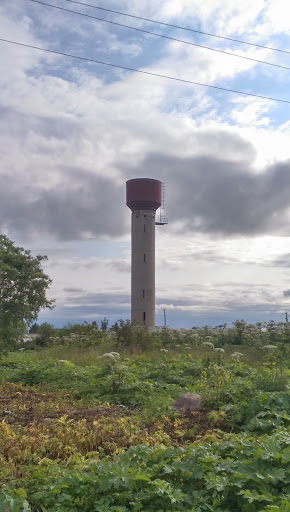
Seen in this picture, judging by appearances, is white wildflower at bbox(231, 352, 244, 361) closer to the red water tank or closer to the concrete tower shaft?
the concrete tower shaft

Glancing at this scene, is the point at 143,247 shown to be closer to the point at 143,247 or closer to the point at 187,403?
the point at 143,247

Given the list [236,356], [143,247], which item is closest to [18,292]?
[236,356]

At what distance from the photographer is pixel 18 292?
17.2m

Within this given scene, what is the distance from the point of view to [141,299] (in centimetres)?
3756

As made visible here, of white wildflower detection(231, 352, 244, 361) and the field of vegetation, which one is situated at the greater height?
white wildflower detection(231, 352, 244, 361)

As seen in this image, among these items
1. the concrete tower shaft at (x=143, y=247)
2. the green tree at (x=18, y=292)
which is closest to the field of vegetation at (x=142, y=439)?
the green tree at (x=18, y=292)

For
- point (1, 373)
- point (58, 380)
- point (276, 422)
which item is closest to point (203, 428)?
point (276, 422)

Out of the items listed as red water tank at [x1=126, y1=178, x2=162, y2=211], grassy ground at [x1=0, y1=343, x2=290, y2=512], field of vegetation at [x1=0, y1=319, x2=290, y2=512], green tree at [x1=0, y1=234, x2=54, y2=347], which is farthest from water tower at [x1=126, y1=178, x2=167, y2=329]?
grassy ground at [x1=0, y1=343, x2=290, y2=512]

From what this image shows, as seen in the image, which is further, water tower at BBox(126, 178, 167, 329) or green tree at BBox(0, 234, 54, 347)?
water tower at BBox(126, 178, 167, 329)

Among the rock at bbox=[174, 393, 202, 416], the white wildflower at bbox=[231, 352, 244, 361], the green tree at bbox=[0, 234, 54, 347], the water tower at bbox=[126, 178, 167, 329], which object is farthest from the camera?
the water tower at bbox=[126, 178, 167, 329]

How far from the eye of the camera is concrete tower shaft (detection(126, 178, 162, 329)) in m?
37.6

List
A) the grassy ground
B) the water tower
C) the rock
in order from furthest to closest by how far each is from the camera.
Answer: the water tower
the rock
the grassy ground

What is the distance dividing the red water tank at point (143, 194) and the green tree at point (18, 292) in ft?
71.0

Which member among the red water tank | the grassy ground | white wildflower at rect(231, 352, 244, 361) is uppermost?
the red water tank
